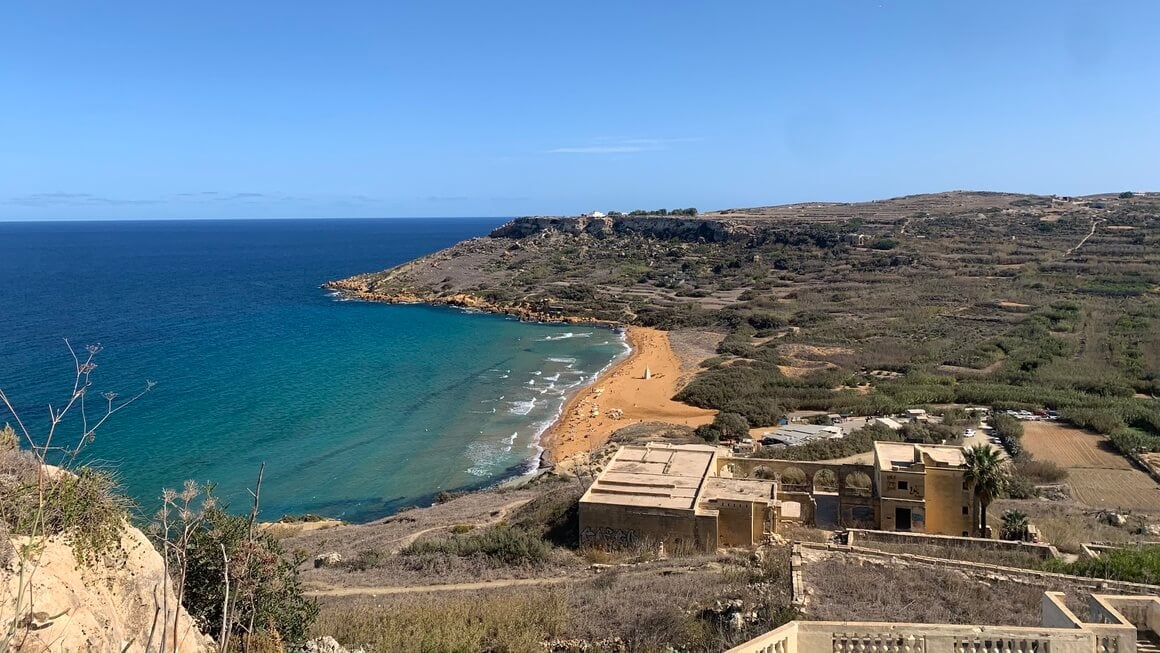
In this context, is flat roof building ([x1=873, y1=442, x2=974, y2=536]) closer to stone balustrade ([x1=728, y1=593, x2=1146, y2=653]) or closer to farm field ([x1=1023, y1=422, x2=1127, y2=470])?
farm field ([x1=1023, y1=422, x2=1127, y2=470])

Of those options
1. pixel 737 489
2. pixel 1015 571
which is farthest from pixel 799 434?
pixel 1015 571

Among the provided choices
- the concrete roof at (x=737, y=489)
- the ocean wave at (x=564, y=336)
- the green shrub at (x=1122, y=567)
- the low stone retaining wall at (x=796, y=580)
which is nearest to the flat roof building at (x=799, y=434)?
the concrete roof at (x=737, y=489)

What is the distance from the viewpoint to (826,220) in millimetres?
107750

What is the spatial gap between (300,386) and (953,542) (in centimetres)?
3775

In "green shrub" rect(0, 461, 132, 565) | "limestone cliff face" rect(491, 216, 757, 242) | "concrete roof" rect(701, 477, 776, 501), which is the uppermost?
"limestone cliff face" rect(491, 216, 757, 242)

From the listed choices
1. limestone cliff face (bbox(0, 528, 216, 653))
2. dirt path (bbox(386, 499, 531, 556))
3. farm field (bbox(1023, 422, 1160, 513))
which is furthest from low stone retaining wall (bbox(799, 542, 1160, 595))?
farm field (bbox(1023, 422, 1160, 513))

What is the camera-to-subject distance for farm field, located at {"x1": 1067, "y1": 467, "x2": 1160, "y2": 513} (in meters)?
22.5

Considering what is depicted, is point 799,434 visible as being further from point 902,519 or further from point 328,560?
point 328,560

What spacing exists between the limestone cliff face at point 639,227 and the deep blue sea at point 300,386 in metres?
39.3

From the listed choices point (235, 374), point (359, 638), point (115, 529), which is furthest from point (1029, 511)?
point (235, 374)

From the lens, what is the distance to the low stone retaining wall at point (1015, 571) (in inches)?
461

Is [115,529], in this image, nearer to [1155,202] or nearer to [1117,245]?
[1117,245]

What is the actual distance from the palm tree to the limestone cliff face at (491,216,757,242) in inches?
3137

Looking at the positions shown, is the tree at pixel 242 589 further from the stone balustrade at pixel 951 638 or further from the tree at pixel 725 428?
the tree at pixel 725 428
